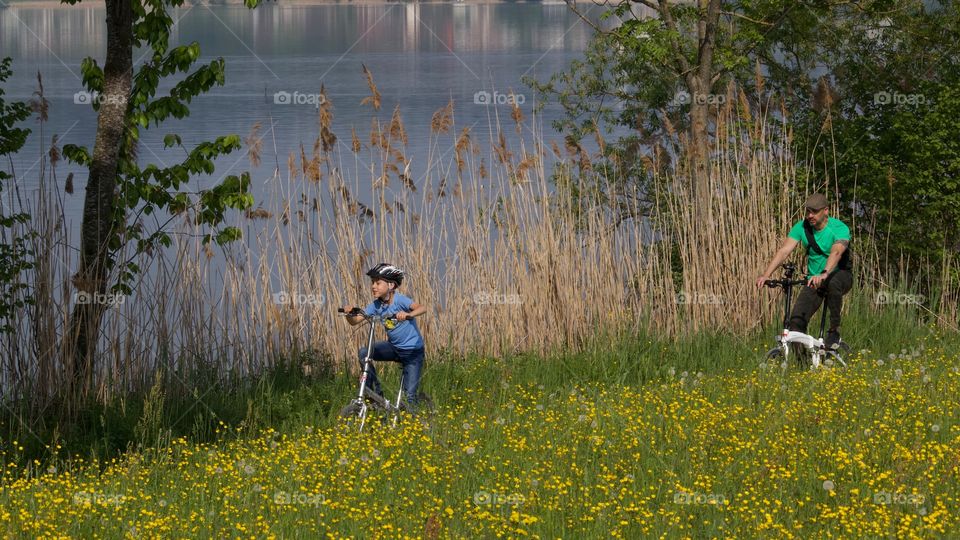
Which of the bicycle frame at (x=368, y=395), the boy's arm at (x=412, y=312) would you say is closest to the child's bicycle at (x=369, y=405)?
the bicycle frame at (x=368, y=395)

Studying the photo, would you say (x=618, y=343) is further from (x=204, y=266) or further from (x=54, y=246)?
(x=54, y=246)

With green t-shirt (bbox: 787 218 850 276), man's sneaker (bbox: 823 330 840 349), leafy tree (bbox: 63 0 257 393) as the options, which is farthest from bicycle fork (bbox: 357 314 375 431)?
man's sneaker (bbox: 823 330 840 349)

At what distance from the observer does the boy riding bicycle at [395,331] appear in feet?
31.7

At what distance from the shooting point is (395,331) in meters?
9.86

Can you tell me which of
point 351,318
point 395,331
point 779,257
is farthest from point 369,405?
point 779,257

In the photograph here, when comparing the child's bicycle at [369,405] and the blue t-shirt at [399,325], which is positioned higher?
the blue t-shirt at [399,325]

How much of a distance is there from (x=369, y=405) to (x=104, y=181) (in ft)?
9.58

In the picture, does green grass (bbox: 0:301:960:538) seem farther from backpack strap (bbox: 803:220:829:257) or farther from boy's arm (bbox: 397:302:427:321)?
backpack strap (bbox: 803:220:829:257)

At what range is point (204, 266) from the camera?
11930mm

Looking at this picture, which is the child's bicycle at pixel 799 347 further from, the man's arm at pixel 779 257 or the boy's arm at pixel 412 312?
the boy's arm at pixel 412 312

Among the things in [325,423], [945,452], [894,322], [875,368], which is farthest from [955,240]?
[325,423]

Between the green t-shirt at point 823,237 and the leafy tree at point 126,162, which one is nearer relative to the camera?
the leafy tree at point 126,162

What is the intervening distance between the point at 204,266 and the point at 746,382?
16.6ft

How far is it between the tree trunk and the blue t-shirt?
89.5 inches
